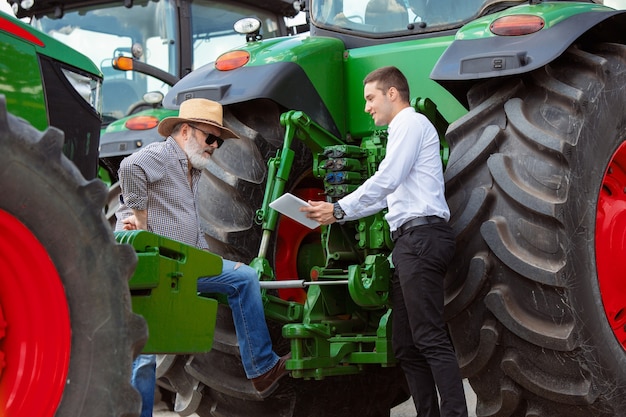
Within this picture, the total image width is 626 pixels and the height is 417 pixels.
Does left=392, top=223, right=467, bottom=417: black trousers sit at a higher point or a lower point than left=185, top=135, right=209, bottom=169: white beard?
lower

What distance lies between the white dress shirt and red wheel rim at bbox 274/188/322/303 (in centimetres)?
88

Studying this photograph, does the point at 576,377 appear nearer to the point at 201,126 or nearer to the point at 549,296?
the point at 549,296

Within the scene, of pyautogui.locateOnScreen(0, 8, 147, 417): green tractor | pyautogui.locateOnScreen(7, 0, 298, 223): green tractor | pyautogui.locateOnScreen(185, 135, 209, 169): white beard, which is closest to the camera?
pyautogui.locateOnScreen(0, 8, 147, 417): green tractor

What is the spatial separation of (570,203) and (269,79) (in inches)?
61.2

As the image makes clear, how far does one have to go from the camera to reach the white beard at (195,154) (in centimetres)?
452

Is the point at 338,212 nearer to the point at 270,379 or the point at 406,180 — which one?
the point at 406,180

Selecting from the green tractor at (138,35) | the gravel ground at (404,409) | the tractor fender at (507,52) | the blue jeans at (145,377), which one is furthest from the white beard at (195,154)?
the green tractor at (138,35)

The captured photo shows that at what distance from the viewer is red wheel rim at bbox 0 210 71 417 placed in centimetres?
283

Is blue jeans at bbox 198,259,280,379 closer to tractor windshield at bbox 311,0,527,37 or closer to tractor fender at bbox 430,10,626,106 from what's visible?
tractor fender at bbox 430,10,626,106

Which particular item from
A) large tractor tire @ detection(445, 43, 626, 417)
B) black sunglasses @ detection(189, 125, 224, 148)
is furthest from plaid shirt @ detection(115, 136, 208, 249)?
large tractor tire @ detection(445, 43, 626, 417)

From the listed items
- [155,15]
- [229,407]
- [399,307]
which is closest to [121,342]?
[399,307]

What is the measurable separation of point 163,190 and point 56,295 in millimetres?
1533

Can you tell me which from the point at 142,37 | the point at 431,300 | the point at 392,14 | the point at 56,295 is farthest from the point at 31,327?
the point at 142,37

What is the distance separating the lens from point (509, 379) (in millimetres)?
4160
